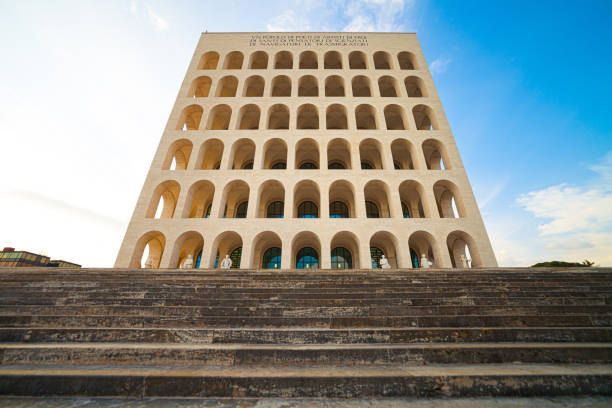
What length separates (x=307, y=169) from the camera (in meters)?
17.9

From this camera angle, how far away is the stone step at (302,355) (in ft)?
9.62

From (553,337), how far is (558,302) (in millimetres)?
2264

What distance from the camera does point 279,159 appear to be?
20.5 m

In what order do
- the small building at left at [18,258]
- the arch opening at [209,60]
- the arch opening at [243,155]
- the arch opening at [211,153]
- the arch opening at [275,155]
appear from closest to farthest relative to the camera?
the arch opening at [211,153], the arch opening at [275,155], the arch opening at [243,155], the arch opening at [209,60], the small building at left at [18,258]

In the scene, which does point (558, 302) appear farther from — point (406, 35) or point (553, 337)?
point (406, 35)

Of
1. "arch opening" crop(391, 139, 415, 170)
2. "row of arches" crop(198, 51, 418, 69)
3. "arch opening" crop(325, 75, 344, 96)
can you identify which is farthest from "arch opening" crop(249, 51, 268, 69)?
"arch opening" crop(391, 139, 415, 170)

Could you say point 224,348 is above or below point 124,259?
below

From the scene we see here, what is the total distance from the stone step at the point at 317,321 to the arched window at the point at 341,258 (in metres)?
14.0

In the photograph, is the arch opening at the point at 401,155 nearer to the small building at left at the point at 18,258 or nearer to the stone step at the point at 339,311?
the stone step at the point at 339,311

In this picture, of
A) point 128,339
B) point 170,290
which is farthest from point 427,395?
point 170,290

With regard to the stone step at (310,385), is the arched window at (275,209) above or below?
above

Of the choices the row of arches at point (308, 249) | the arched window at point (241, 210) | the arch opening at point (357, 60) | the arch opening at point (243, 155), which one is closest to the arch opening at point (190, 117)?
the arch opening at point (243, 155)

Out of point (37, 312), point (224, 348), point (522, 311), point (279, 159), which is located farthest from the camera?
point (279, 159)

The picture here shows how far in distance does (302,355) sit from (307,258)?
50.5 feet
